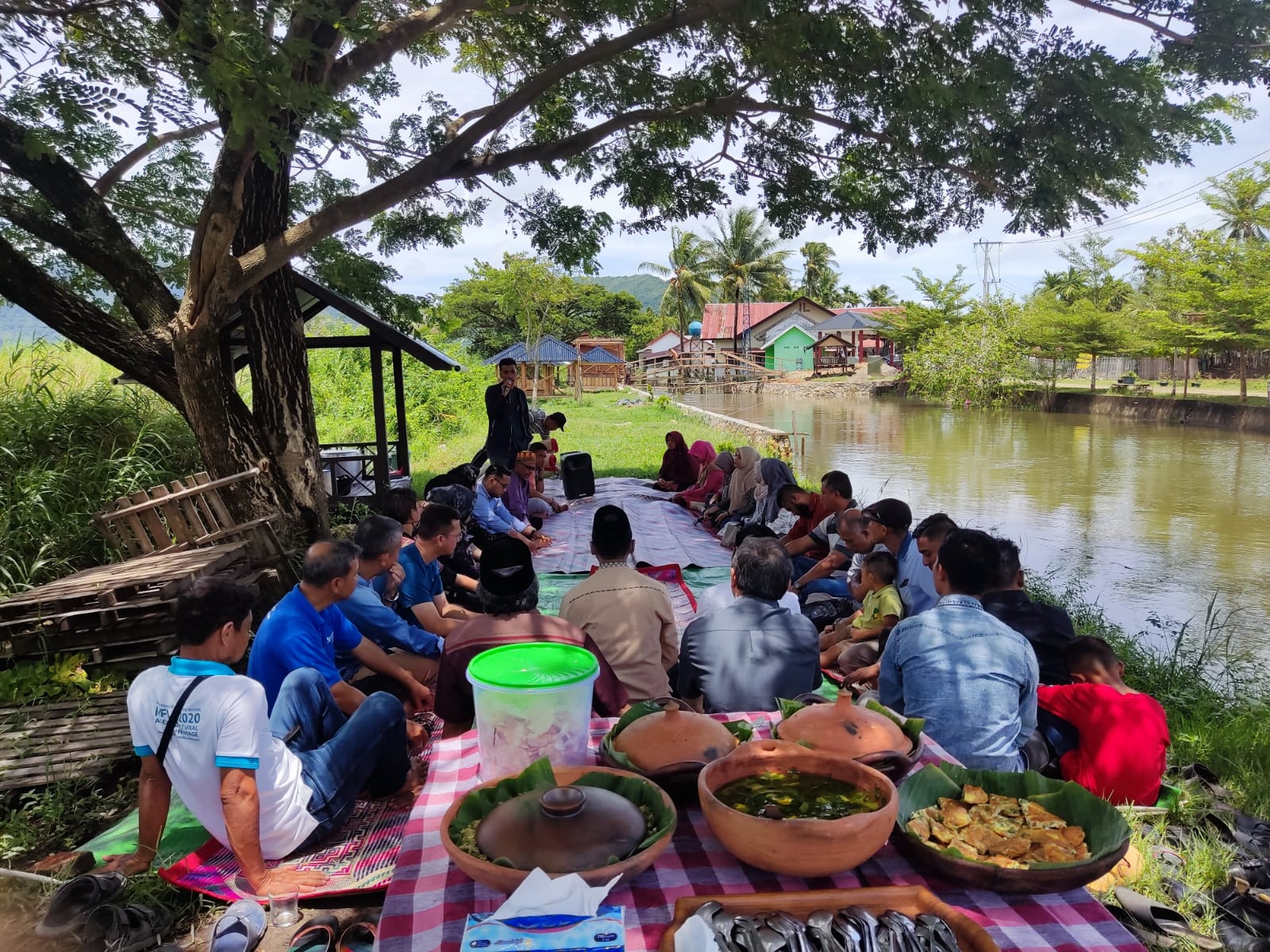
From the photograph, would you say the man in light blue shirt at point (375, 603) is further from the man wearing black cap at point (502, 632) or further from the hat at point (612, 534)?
the hat at point (612, 534)

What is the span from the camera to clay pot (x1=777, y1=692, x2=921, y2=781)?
194 centimetres

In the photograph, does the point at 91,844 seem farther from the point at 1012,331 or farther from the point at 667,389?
the point at 667,389

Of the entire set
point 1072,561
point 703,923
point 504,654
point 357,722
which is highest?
point 504,654

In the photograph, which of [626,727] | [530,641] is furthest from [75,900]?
[626,727]

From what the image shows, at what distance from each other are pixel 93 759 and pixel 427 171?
4.22 meters

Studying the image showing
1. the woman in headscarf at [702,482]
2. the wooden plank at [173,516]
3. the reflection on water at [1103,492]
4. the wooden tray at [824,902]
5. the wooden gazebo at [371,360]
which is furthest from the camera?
the reflection on water at [1103,492]

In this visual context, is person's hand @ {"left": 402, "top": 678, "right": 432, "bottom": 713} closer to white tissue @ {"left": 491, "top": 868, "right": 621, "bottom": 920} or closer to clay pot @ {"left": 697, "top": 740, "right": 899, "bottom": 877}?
clay pot @ {"left": 697, "top": 740, "right": 899, "bottom": 877}

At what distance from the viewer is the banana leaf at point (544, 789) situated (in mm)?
1758

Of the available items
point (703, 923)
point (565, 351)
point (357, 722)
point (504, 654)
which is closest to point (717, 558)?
point (357, 722)

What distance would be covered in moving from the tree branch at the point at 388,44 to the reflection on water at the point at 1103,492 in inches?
333

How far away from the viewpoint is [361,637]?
3631mm

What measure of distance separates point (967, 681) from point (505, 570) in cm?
175

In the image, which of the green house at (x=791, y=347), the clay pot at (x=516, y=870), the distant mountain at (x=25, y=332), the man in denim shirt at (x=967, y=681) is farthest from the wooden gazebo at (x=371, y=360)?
the green house at (x=791, y=347)

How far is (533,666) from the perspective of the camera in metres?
2.17
